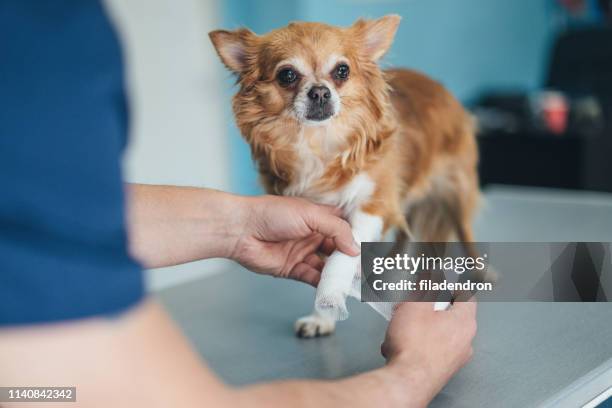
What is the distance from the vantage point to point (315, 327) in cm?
107

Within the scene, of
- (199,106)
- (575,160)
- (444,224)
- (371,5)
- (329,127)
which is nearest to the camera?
(329,127)

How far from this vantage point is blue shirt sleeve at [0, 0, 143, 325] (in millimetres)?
459

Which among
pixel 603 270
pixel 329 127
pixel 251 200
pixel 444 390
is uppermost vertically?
pixel 329 127

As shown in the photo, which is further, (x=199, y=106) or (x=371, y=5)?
(x=199, y=106)

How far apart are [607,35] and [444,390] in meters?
3.45

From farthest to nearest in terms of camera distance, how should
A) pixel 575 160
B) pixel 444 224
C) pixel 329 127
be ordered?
pixel 575 160 → pixel 444 224 → pixel 329 127

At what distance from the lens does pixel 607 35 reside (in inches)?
146

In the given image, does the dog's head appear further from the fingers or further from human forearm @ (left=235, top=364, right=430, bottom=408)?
human forearm @ (left=235, top=364, right=430, bottom=408)

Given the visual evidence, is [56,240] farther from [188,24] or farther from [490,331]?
[188,24]

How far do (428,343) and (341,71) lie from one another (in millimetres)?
401

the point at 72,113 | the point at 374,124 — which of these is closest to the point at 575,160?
the point at 374,124

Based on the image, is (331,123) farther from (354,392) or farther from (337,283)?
(354,392)

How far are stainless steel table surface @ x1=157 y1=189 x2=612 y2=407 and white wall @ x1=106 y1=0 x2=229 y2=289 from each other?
1.66 meters

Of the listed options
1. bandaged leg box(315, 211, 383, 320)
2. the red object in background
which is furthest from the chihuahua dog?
the red object in background
